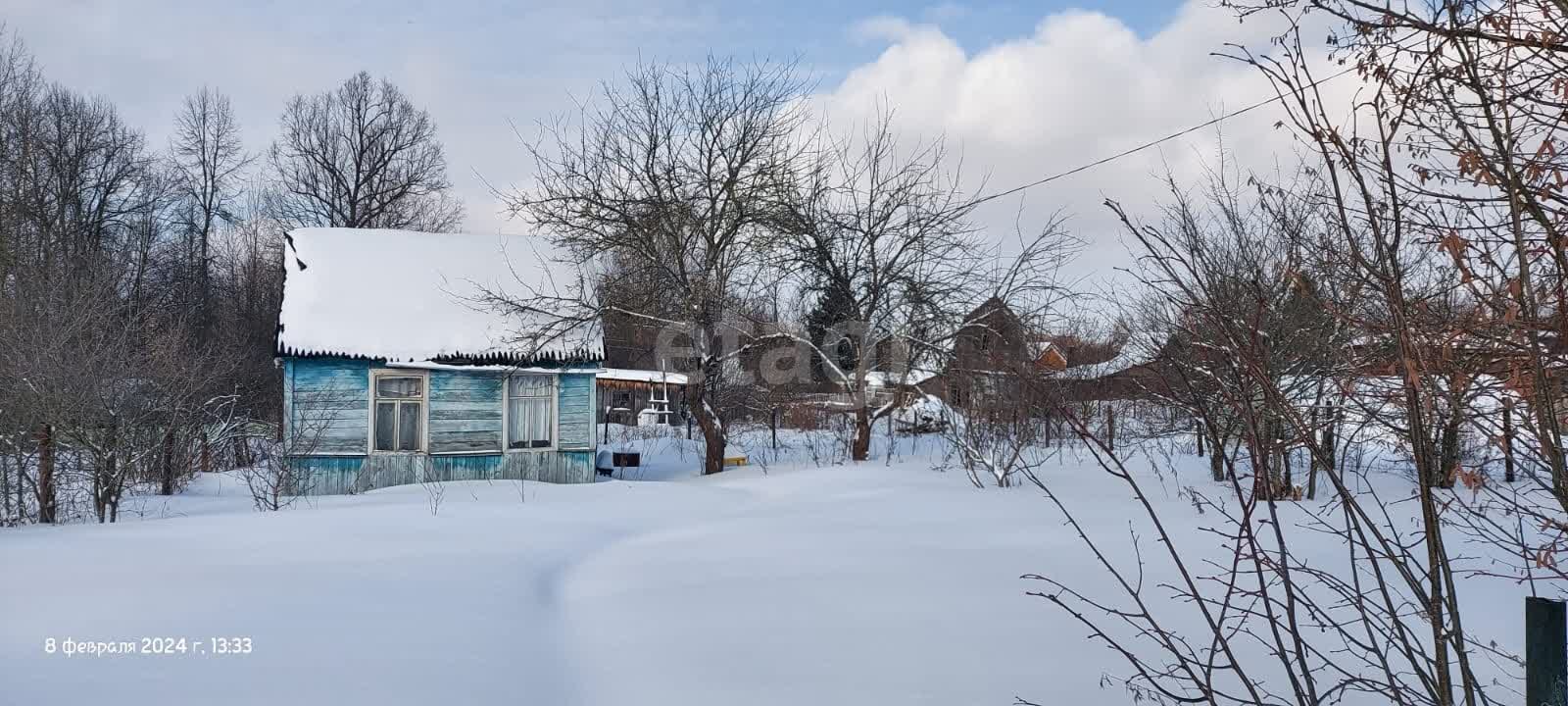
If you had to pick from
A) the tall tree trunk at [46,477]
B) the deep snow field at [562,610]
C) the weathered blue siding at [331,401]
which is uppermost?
the weathered blue siding at [331,401]

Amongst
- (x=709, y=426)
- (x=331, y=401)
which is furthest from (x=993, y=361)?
(x=331, y=401)

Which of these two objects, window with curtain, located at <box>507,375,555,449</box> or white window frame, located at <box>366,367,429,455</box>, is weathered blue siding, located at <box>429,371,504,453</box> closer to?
white window frame, located at <box>366,367,429,455</box>

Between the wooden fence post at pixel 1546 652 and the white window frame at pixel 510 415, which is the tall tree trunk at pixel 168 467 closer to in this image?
the white window frame at pixel 510 415

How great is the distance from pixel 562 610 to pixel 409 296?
10.5 meters

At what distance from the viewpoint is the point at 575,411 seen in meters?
14.3

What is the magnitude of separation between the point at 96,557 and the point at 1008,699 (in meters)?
4.92

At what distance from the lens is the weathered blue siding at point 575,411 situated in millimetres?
14242

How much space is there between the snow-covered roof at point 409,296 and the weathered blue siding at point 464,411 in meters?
0.41

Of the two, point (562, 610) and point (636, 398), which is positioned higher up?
point (636, 398)

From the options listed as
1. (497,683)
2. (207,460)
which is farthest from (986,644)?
(207,460)

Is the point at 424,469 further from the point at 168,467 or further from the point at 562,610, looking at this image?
the point at 562,610

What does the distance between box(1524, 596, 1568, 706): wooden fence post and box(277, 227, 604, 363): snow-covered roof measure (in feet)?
41.7

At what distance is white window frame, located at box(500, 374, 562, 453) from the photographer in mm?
13805

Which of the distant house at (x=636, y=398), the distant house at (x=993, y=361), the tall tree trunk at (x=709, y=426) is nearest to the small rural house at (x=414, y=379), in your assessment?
the tall tree trunk at (x=709, y=426)
